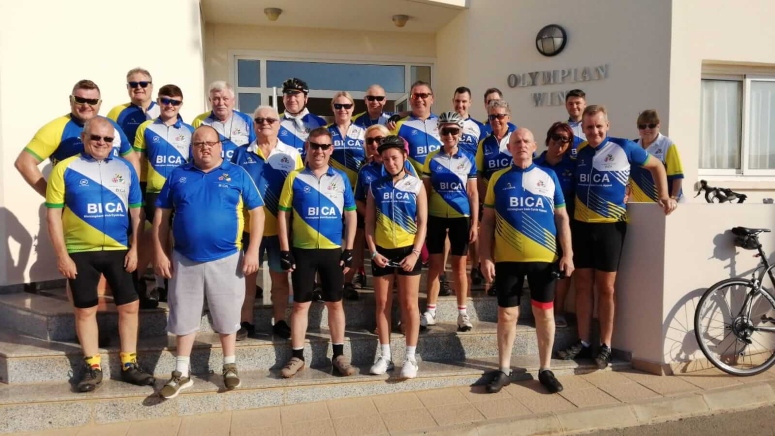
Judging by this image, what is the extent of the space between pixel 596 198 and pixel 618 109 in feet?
10.1

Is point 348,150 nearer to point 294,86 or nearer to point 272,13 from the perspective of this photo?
point 294,86

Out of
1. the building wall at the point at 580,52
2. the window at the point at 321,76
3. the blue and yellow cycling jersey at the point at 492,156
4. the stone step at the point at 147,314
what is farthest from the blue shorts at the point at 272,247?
the window at the point at 321,76

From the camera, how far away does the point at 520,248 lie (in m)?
4.32

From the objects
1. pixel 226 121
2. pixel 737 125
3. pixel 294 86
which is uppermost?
pixel 294 86

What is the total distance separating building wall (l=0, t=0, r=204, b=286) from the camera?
5684 millimetres

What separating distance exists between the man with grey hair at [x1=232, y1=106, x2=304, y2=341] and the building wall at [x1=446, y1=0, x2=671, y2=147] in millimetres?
4433

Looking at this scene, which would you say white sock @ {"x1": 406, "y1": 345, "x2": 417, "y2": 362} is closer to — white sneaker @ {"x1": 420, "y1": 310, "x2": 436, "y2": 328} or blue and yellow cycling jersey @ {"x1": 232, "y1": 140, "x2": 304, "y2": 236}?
white sneaker @ {"x1": 420, "y1": 310, "x2": 436, "y2": 328}

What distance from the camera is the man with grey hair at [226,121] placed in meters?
4.93

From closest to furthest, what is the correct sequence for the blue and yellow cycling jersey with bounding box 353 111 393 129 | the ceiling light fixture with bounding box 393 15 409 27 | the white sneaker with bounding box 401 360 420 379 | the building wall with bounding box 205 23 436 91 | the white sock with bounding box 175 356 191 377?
the white sock with bounding box 175 356 191 377
the white sneaker with bounding box 401 360 420 379
the blue and yellow cycling jersey with bounding box 353 111 393 129
the ceiling light fixture with bounding box 393 15 409 27
the building wall with bounding box 205 23 436 91

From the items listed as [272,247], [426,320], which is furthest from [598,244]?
[272,247]

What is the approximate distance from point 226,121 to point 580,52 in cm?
503

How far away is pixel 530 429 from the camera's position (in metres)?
3.94

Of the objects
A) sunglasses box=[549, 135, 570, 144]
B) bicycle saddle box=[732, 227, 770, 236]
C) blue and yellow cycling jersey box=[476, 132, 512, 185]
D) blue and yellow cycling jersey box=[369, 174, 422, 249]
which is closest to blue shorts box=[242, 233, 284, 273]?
blue and yellow cycling jersey box=[369, 174, 422, 249]

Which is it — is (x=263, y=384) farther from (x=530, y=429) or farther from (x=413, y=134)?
(x=413, y=134)
